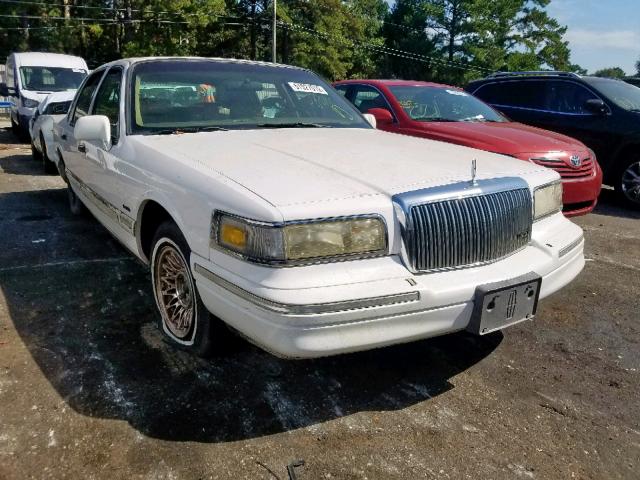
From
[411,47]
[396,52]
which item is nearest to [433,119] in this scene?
[411,47]

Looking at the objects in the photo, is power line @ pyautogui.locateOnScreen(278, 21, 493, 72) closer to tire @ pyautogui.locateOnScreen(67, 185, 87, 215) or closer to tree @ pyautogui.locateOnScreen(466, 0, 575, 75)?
tree @ pyautogui.locateOnScreen(466, 0, 575, 75)

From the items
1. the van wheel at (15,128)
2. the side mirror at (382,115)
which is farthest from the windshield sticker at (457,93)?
the van wheel at (15,128)

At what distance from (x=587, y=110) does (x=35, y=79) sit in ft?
37.4

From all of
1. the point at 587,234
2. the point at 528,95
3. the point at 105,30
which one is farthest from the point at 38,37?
the point at 587,234

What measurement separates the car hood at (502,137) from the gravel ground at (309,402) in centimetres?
207

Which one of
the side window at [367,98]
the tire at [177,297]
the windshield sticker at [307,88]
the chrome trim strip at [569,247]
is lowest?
the tire at [177,297]

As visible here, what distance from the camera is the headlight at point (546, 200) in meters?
2.96

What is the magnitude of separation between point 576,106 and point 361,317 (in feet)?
22.5

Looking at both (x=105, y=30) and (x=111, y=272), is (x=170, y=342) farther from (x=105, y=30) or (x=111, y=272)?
(x=105, y=30)

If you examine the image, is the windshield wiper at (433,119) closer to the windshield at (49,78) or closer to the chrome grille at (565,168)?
the chrome grille at (565,168)

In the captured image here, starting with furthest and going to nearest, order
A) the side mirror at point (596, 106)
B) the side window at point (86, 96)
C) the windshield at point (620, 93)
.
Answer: the windshield at point (620, 93) < the side mirror at point (596, 106) < the side window at point (86, 96)

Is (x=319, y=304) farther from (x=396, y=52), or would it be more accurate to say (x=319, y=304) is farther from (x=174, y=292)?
(x=396, y=52)

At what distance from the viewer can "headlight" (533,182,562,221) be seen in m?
2.96

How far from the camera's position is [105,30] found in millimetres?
39594
